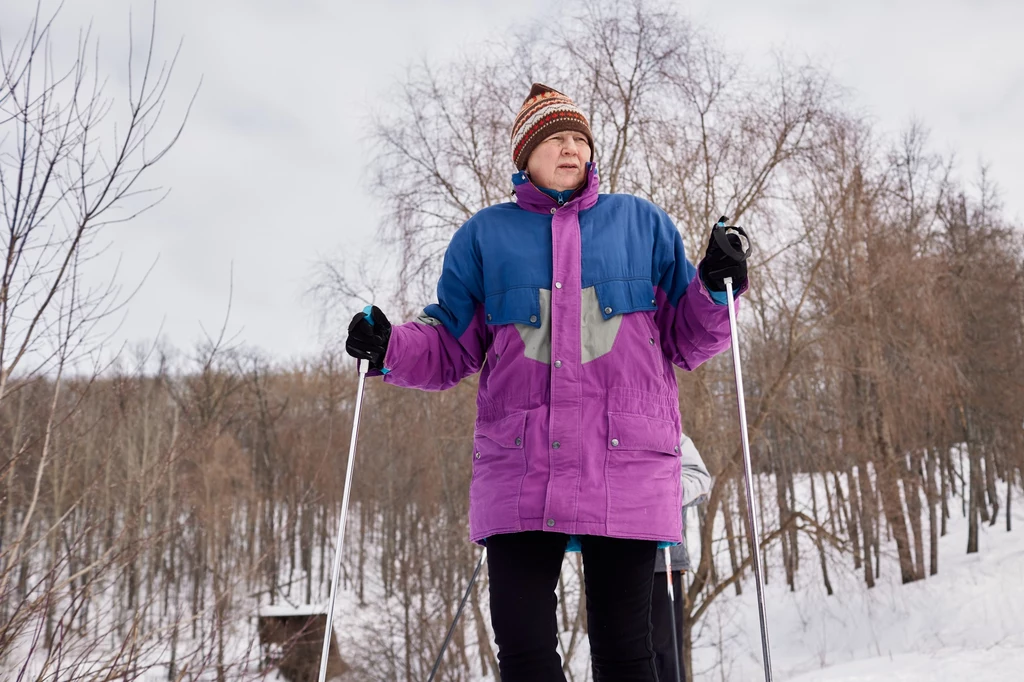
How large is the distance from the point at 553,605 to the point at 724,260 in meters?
0.85

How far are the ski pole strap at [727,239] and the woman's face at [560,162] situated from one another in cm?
43

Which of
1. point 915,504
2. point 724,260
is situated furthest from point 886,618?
point 724,260

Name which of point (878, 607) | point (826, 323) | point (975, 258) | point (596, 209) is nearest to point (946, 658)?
point (826, 323)

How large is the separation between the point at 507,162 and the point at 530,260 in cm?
854

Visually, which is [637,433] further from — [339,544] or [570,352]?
[339,544]

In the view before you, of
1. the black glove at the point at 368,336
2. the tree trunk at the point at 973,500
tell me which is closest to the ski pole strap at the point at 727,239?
the black glove at the point at 368,336

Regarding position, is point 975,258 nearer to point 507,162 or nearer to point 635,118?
point 635,118

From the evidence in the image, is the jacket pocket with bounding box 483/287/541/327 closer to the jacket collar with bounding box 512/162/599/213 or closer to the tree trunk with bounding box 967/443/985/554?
the jacket collar with bounding box 512/162/599/213

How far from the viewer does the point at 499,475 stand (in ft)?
5.93

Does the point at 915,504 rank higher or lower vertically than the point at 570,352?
lower

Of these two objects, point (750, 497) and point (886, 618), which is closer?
point (750, 497)

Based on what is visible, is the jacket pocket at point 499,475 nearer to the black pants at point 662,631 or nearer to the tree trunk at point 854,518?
the black pants at point 662,631

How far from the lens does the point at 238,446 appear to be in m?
27.5

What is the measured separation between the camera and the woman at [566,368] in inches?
67.5
